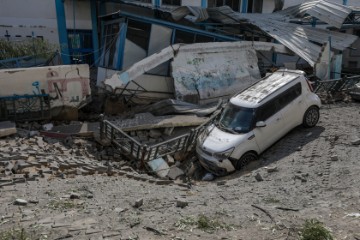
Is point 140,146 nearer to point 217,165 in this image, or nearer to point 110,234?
point 217,165

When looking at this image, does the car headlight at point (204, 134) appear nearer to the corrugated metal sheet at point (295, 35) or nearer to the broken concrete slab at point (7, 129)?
the broken concrete slab at point (7, 129)

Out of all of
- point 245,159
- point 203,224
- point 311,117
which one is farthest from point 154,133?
point 203,224

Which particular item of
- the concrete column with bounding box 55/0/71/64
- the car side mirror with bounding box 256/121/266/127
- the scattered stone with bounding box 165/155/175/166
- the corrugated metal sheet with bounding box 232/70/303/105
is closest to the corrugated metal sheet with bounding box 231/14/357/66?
the corrugated metal sheet with bounding box 232/70/303/105

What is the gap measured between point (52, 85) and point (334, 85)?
37.4 ft

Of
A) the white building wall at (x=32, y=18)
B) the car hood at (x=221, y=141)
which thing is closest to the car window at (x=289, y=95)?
the car hood at (x=221, y=141)

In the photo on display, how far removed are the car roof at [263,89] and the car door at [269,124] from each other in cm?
27

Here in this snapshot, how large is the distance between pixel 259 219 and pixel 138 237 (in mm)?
1863

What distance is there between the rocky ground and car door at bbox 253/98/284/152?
383 mm

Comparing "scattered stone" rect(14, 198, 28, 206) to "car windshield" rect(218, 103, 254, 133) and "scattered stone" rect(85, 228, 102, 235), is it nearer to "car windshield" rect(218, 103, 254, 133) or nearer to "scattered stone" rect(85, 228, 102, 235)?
"scattered stone" rect(85, 228, 102, 235)

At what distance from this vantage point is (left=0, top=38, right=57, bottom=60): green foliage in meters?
13.6

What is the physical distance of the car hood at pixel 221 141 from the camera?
9.09 meters

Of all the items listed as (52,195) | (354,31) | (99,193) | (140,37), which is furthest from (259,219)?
(354,31)

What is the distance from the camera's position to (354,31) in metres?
23.8

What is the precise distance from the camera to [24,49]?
13.8 m
